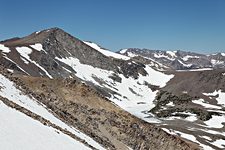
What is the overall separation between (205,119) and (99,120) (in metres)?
83.6

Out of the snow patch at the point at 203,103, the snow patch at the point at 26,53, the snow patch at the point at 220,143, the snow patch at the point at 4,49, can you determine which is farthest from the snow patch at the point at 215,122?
the snow patch at the point at 4,49

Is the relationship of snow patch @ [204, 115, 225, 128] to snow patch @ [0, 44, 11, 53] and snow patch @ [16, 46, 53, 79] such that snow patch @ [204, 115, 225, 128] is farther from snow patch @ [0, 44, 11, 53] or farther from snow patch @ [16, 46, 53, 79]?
snow patch @ [0, 44, 11, 53]

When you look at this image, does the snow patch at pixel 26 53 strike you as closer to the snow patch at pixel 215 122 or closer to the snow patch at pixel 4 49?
the snow patch at pixel 4 49

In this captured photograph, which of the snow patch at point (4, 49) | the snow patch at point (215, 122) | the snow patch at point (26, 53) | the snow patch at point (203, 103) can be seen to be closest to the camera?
the snow patch at point (215, 122)

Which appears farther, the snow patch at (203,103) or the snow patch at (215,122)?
the snow patch at (203,103)

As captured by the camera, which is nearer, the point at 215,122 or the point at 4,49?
the point at 215,122

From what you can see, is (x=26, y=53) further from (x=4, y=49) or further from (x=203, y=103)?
(x=203, y=103)

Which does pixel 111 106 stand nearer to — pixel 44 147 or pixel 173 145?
pixel 173 145

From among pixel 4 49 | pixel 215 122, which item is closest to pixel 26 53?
pixel 4 49

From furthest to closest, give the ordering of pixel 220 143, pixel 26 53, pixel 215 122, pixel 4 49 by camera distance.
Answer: pixel 26 53, pixel 4 49, pixel 215 122, pixel 220 143

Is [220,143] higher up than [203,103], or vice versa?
[203,103]

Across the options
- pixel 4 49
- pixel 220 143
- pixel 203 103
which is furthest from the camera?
pixel 4 49

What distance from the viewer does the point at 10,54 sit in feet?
566

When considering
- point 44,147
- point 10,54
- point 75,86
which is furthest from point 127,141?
point 10,54
